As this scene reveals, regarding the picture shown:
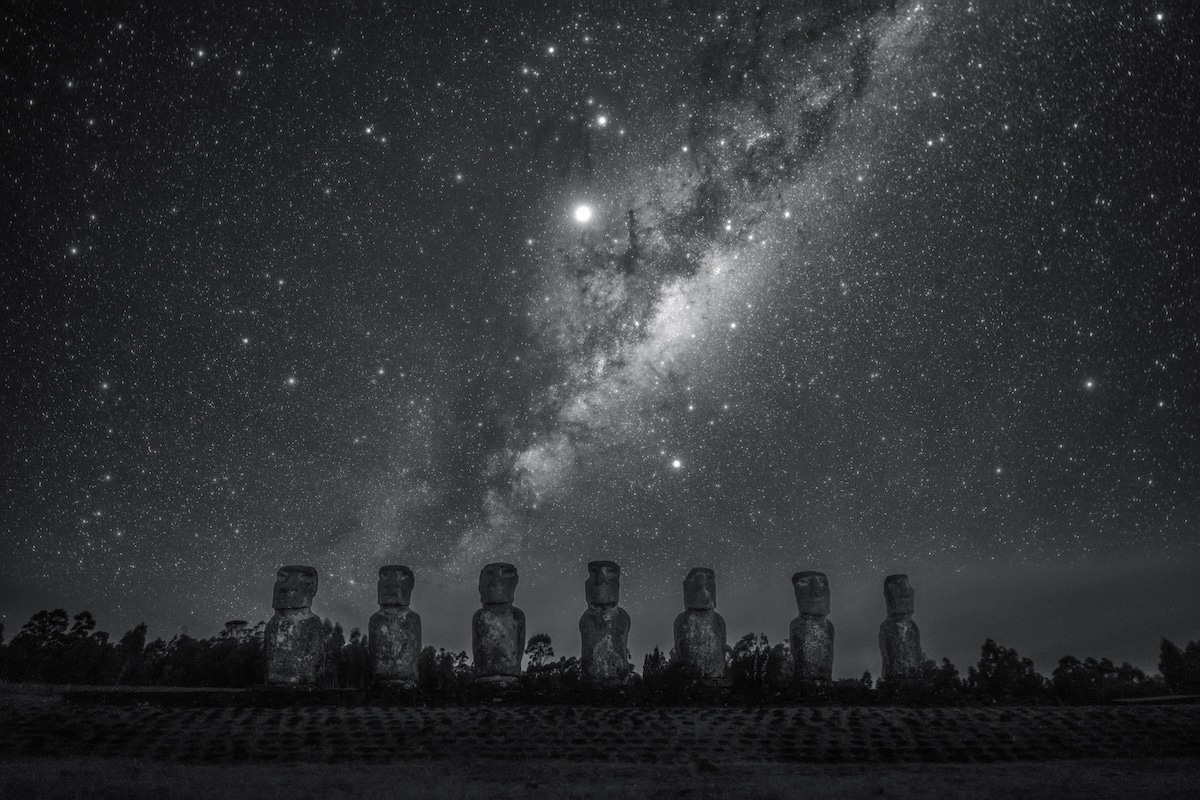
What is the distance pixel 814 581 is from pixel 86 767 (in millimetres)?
19451

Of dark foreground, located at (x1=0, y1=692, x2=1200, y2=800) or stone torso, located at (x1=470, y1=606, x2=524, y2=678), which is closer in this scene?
dark foreground, located at (x1=0, y1=692, x2=1200, y2=800)

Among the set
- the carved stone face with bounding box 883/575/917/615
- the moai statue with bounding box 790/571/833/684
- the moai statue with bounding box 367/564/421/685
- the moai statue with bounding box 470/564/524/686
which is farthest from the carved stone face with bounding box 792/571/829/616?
the moai statue with bounding box 367/564/421/685

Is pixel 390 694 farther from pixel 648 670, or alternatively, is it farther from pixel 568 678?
pixel 648 670

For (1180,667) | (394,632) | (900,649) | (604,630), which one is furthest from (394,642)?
(1180,667)

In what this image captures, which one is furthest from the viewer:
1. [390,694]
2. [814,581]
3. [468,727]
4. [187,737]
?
[814,581]

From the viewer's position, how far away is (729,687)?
24.1 metres

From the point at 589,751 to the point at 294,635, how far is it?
10741 mm

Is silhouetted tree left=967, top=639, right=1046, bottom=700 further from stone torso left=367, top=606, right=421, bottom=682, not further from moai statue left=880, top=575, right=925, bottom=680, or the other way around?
stone torso left=367, top=606, right=421, bottom=682

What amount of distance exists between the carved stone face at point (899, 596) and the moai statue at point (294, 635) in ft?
55.6

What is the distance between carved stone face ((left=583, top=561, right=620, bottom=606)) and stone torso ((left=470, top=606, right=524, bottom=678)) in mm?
2287

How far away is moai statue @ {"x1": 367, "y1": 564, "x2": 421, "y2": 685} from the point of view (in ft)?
77.1

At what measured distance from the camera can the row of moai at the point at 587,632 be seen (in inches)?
898

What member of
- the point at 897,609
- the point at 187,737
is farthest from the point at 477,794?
the point at 897,609

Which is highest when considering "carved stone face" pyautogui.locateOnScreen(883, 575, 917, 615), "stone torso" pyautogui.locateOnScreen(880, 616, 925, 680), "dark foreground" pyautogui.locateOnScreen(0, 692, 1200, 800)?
"carved stone face" pyautogui.locateOnScreen(883, 575, 917, 615)
